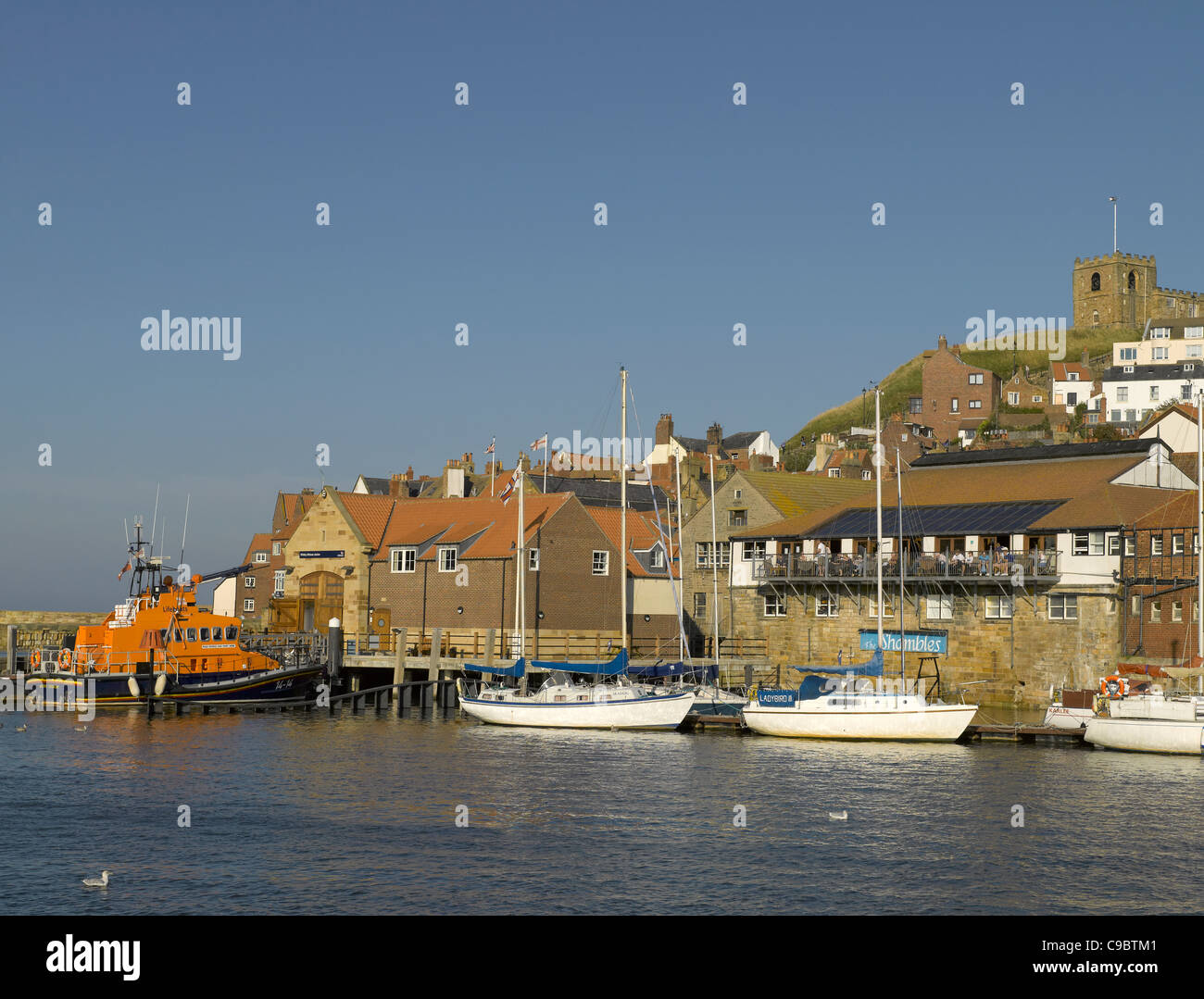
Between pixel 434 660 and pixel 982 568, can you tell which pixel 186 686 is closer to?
pixel 434 660

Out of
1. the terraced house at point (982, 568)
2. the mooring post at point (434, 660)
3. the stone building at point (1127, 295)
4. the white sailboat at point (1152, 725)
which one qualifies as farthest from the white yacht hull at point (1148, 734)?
the stone building at point (1127, 295)

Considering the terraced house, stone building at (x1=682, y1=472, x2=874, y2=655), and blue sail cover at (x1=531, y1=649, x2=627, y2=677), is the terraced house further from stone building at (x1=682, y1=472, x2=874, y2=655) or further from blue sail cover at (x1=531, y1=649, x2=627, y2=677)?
blue sail cover at (x1=531, y1=649, x2=627, y2=677)

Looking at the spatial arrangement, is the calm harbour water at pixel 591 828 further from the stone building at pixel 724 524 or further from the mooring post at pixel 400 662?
the stone building at pixel 724 524

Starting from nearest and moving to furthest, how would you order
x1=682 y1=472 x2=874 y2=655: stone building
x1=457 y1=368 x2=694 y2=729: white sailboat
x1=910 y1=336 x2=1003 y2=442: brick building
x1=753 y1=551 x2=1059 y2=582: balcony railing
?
x1=457 y1=368 x2=694 y2=729: white sailboat → x1=753 y1=551 x2=1059 y2=582: balcony railing → x1=682 y1=472 x2=874 y2=655: stone building → x1=910 y1=336 x2=1003 y2=442: brick building

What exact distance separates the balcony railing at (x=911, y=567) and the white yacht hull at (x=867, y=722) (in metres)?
12.5

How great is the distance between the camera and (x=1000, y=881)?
90.4ft

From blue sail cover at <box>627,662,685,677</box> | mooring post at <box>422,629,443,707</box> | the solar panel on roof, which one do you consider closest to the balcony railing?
the solar panel on roof

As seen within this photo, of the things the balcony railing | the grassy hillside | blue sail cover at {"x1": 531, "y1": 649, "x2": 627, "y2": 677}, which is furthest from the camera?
the grassy hillside

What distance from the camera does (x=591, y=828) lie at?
33.1m

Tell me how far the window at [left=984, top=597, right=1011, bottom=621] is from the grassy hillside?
3283 inches

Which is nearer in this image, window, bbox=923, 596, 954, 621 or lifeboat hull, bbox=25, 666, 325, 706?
lifeboat hull, bbox=25, 666, 325, 706

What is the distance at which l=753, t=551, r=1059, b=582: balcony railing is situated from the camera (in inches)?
2331

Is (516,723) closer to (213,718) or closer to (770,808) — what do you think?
(213,718)
